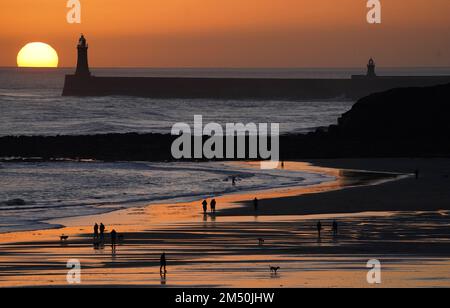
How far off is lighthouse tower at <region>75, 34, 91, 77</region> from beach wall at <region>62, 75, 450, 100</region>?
1388 millimetres

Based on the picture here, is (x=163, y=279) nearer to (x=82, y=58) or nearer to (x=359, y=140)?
(x=359, y=140)

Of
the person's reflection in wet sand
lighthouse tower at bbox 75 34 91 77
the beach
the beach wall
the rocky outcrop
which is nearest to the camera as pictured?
the person's reflection in wet sand

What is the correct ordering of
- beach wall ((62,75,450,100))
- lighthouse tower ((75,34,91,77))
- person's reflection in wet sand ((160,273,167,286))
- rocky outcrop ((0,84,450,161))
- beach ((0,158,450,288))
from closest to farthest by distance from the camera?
1. person's reflection in wet sand ((160,273,167,286))
2. beach ((0,158,450,288))
3. rocky outcrop ((0,84,450,161))
4. lighthouse tower ((75,34,91,77))
5. beach wall ((62,75,450,100))

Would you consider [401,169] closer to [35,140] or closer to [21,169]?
[21,169]

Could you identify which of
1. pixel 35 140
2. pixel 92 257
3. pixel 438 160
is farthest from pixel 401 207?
pixel 35 140

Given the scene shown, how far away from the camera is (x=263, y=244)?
893 inches

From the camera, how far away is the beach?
1819 centimetres

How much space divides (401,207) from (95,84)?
122 metres

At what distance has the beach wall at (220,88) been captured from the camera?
490 ft

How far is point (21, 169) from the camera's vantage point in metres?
45.5

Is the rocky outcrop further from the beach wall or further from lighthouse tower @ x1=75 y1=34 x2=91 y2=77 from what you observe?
the beach wall

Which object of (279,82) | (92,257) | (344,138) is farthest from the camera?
(279,82)

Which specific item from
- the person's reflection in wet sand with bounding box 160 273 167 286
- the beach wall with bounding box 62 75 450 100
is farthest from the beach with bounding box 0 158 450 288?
the beach wall with bounding box 62 75 450 100

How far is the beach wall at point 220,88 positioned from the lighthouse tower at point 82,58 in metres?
1.39
